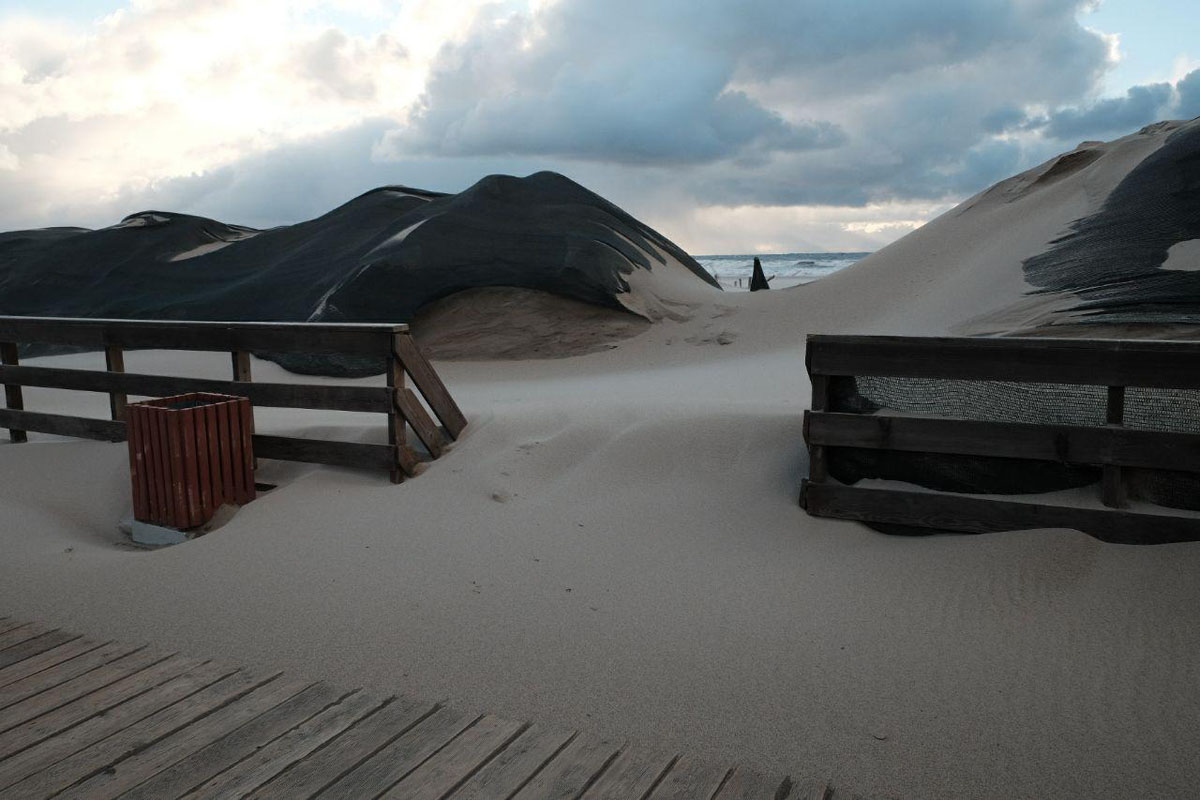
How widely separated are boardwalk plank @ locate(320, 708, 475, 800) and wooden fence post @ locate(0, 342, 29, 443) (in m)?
6.82

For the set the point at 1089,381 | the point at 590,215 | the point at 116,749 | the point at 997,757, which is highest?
the point at 590,215

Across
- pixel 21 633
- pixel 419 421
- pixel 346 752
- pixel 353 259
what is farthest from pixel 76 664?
pixel 353 259

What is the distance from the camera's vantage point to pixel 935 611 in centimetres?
421

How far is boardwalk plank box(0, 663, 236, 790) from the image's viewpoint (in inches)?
111

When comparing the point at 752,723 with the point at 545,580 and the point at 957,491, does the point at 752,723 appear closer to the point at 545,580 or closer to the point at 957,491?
the point at 545,580

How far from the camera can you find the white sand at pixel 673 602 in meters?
3.26

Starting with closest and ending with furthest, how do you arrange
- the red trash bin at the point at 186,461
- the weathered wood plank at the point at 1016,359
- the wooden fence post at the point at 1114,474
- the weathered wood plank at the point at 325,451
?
the weathered wood plank at the point at 1016,359, the wooden fence post at the point at 1114,474, the red trash bin at the point at 186,461, the weathered wood plank at the point at 325,451

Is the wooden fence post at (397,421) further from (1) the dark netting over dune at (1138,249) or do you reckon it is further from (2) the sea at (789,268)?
(2) the sea at (789,268)

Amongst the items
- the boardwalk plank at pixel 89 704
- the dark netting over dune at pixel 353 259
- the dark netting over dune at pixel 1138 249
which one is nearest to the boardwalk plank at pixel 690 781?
the boardwalk plank at pixel 89 704

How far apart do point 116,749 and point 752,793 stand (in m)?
2.06

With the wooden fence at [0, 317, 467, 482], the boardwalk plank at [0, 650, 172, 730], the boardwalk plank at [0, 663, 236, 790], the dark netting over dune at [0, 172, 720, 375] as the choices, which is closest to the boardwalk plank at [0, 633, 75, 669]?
the boardwalk plank at [0, 650, 172, 730]

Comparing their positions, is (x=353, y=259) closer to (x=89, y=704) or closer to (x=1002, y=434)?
(x=1002, y=434)

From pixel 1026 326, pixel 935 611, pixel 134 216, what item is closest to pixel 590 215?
pixel 1026 326

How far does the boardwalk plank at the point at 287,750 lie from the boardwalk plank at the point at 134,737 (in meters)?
0.38
